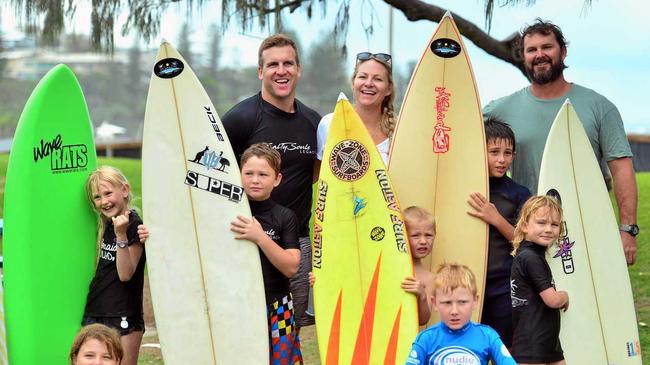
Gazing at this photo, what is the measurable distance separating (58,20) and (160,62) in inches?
151

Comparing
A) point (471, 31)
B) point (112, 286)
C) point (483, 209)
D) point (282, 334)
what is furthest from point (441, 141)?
point (471, 31)

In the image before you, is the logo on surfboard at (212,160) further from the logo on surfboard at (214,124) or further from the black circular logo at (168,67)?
the black circular logo at (168,67)

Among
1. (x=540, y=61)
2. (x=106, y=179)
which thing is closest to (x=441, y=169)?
(x=540, y=61)

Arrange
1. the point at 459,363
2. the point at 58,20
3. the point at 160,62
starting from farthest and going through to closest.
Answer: the point at 58,20
the point at 160,62
the point at 459,363

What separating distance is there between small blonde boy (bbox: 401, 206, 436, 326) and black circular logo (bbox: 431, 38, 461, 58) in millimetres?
774

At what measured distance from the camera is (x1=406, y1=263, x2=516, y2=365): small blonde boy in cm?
387

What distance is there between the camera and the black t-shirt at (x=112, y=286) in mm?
4672

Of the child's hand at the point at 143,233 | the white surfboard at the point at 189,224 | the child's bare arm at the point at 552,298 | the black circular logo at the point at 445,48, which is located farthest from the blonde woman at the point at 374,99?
the child's bare arm at the point at 552,298

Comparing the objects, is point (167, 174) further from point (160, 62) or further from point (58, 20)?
point (58, 20)

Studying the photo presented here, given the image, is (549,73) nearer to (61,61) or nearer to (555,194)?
(555,194)

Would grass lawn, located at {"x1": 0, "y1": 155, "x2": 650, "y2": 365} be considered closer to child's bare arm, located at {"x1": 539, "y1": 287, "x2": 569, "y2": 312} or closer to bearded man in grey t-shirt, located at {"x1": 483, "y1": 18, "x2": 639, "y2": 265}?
bearded man in grey t-shirt, located at {"x1": 483, "y1": 18, "x2": 639, "y2": 265}

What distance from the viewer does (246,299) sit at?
15.2 ft

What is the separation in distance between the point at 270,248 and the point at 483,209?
100 cm

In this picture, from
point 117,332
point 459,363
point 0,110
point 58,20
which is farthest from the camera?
point 0,110
